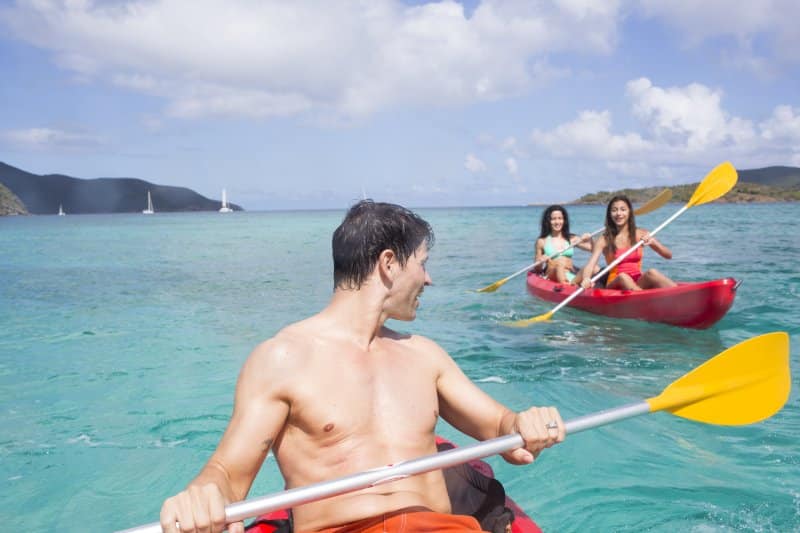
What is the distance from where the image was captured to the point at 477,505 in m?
2.67

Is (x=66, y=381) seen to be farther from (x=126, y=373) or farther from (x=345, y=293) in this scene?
(x=345, y=293)

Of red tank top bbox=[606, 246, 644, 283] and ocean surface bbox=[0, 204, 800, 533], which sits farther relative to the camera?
red tank top bbox=[606, 246, 644, 283]

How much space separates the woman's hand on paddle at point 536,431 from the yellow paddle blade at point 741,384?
1.09 m

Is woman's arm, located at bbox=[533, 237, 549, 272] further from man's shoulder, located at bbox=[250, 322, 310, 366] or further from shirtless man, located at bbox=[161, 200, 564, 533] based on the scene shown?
man's shoulder, located at bbox=[250, 322, 310, 366]

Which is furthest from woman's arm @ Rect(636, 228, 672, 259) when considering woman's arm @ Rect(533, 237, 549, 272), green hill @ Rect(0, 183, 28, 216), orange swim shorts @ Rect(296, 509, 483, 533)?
green hill @ Rect(0, 183, 28, 216)

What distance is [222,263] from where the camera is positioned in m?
21.4

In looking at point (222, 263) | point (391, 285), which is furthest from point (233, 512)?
point (222, 263)

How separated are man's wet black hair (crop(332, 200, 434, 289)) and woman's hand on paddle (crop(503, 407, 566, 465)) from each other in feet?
2.36

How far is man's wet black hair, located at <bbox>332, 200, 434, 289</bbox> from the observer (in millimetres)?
2363

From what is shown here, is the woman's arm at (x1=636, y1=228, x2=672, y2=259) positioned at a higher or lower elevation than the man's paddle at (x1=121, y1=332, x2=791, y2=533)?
higher

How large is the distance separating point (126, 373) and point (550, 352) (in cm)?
488

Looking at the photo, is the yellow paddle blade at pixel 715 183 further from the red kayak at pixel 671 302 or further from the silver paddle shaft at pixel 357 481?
the silver paddle shaft at pixel 357 481

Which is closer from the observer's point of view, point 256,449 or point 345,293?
point 256,449

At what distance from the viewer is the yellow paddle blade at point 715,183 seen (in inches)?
350
